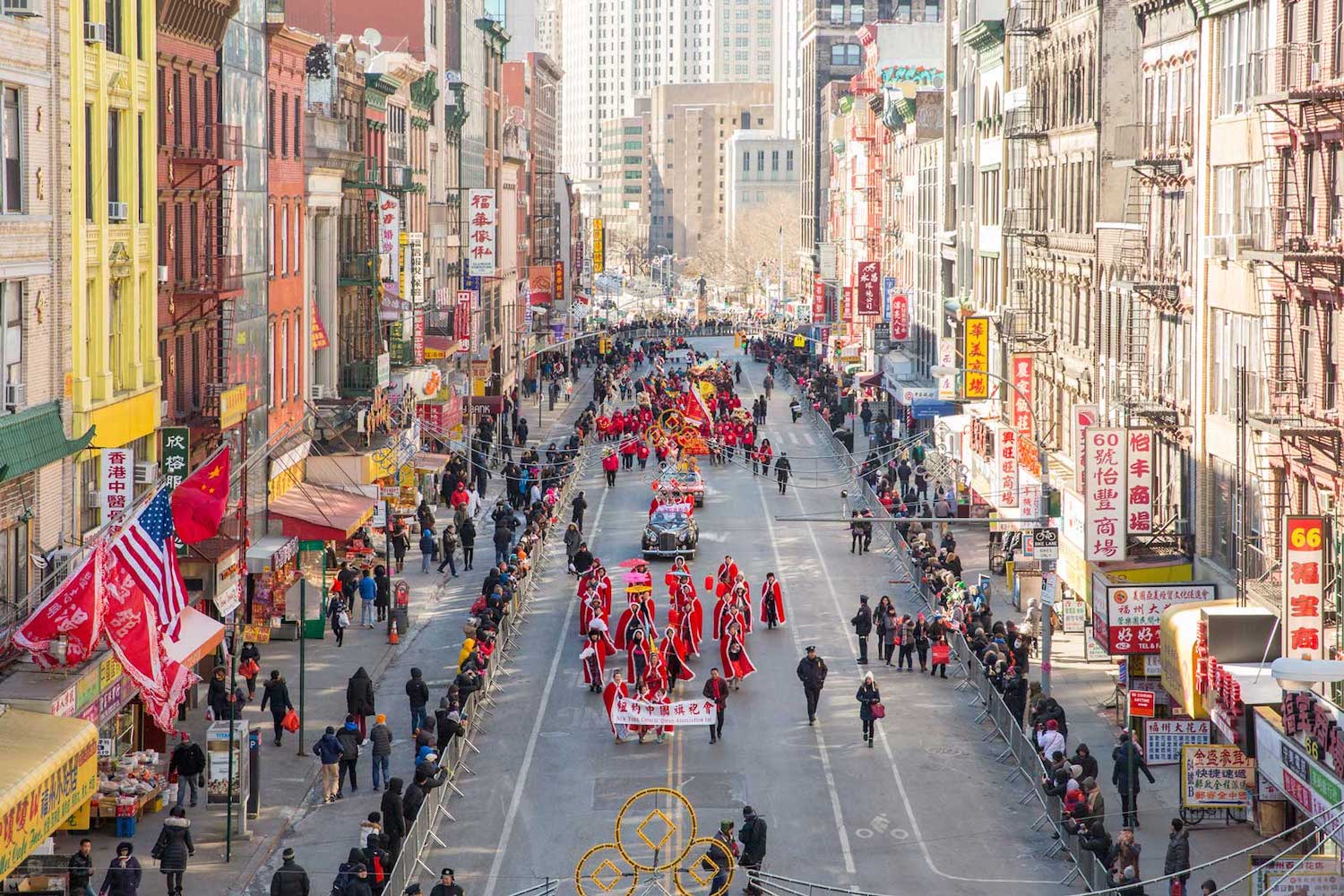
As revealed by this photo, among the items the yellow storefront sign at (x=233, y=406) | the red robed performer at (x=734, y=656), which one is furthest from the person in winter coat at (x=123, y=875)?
the yellow storefront sign at (x=233, y=406)

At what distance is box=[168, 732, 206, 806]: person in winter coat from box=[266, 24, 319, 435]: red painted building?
18248 mm

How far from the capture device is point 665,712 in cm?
3516

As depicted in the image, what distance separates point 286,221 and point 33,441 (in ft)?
73.4

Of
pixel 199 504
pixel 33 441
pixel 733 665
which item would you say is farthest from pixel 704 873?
pixel 733 665

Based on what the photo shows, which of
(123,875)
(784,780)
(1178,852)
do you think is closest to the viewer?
(123,875)

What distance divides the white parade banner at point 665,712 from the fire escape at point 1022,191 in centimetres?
2452

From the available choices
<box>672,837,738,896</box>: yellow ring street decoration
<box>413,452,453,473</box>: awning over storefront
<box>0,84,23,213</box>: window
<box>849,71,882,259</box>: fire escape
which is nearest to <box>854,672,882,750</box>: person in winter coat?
<box>672,837,738,896</box>: yellow ring street decoration

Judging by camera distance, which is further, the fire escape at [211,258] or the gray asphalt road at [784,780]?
the fire escape at [211,258]

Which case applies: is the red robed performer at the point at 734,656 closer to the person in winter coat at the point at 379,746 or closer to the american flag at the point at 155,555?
the person in winter coat at the point at 379,746

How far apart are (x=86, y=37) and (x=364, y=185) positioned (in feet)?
92.4

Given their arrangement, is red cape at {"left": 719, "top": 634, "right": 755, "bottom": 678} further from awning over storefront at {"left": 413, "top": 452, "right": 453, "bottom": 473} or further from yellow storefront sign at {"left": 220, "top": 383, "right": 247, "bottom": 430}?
awning over storefront at {"left": 413, "top": 452, "right": 453, "bottom": 473}

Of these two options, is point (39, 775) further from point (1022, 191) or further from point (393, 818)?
point (1022, 191)

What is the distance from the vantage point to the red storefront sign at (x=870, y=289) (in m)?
101

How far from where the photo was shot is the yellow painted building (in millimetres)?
31906
